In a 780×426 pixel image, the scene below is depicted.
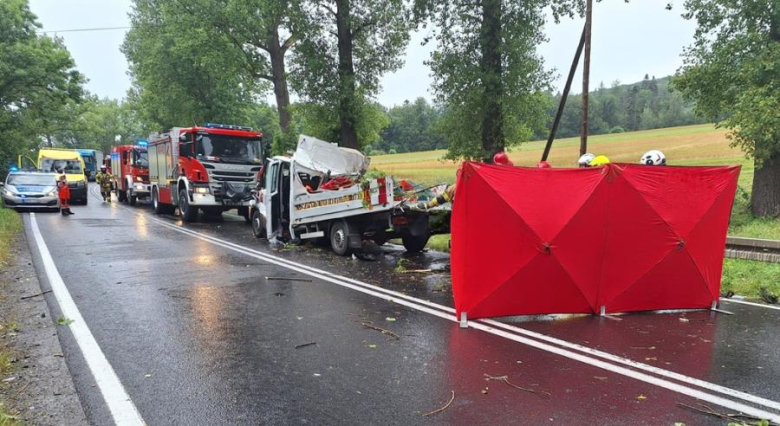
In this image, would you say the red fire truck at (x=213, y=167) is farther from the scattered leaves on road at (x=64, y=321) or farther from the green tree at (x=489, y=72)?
the scattered leaves on road at (x=64, y=321)

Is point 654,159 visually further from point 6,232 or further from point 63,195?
point 63,195

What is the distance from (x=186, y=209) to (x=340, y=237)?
339 inches

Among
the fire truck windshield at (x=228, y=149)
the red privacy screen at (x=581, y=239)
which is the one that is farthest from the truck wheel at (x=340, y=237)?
the fire truck windshield at (x=228, y=149)

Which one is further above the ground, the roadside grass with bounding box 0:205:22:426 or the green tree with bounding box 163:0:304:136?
the green tree with bounding box 163:0:304:136

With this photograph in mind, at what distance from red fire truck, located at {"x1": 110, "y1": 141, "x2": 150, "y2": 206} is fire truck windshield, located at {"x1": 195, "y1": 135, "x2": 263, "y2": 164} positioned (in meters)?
7.84

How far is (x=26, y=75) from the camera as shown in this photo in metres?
22.9

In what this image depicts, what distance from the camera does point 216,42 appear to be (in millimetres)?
23812

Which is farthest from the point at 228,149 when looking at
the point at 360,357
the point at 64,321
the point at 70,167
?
the point at 70,167

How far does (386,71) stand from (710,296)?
17042 millimetres

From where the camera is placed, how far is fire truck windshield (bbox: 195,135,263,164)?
16359 millimetres

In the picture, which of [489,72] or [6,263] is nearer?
[6,263]

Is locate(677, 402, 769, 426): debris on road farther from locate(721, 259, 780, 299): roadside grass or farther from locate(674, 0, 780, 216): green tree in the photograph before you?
locate(674, 0, 780, 216): green tree

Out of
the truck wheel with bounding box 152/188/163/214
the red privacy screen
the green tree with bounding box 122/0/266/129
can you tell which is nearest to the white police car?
the truck wheel with bounding box 152/188/163/214

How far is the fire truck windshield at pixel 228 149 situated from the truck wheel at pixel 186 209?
5.15 ft
